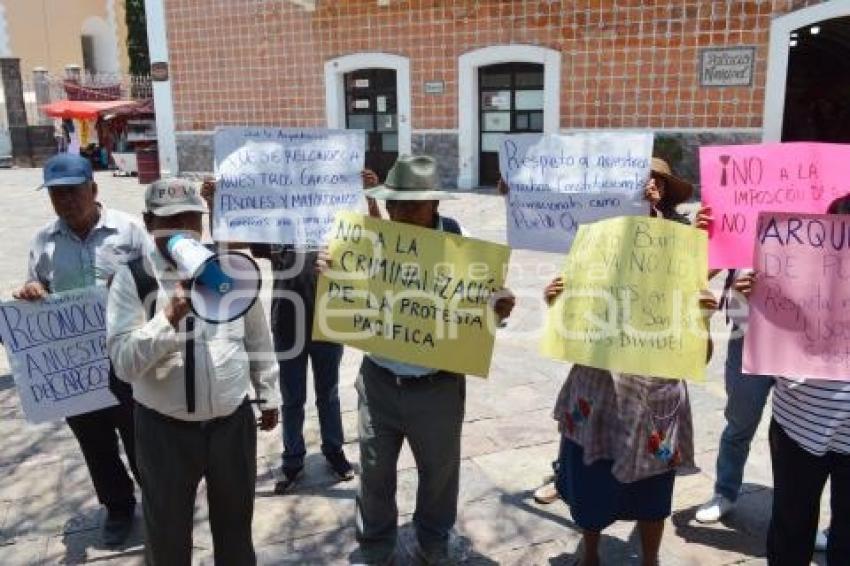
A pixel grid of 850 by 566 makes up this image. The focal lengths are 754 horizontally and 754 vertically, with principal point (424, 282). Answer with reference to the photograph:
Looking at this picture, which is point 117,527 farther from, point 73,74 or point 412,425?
point 73,74

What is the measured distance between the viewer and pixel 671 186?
338 centimetres

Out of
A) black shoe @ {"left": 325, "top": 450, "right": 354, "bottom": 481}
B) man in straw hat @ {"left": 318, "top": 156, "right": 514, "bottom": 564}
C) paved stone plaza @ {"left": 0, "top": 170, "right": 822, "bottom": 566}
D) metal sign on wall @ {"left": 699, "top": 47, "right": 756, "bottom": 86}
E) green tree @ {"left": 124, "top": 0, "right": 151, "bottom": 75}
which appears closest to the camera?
man in straw hat @ {"left": 318, "top": 156, "right": 514, "bottom": 564}

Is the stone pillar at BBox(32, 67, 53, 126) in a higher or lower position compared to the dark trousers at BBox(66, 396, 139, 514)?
higher

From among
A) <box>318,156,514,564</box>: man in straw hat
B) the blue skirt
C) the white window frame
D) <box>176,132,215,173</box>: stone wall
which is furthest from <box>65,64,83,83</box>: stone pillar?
the blue skirt

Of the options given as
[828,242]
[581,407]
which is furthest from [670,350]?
[828,242]

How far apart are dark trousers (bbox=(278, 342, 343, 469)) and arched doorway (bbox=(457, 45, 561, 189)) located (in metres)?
10.5

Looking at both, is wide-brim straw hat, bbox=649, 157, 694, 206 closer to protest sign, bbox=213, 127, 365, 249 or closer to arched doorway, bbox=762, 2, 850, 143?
protest sign, bbox=213, 127, 365, 249

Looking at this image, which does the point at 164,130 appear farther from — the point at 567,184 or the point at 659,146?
the point at 567,184

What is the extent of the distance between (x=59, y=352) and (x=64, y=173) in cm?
80

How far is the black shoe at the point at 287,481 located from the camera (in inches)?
154

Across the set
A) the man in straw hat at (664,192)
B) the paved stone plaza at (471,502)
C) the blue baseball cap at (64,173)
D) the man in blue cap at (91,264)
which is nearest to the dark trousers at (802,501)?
the paved stone plaza at (471,502)

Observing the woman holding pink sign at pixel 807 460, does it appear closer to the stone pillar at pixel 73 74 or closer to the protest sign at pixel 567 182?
the protest sign at pixel 567 182

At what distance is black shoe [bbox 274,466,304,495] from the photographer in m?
3.91

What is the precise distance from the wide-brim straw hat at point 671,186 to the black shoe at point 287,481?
230 centimetres
